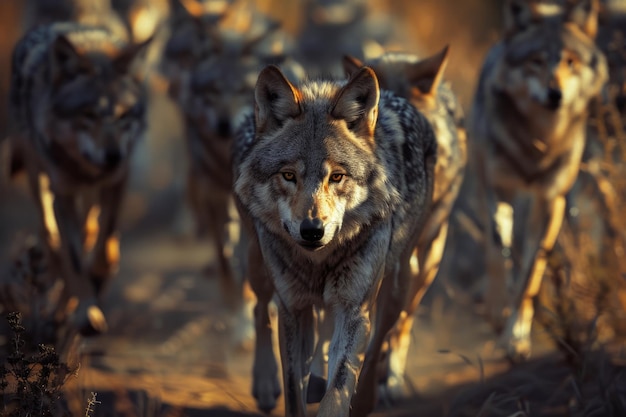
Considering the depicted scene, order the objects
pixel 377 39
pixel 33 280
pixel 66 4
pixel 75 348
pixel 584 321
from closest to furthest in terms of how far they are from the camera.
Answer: pixel 75 348 → pixel 584 321 → pixel 33 280 → pixel 66 4 → pixel 377 39

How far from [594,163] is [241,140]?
10.1ft

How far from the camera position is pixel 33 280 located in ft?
22.1

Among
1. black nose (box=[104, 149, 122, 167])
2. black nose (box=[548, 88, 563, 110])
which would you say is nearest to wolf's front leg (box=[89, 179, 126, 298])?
black nose (box=[104, 149, 122, 167])

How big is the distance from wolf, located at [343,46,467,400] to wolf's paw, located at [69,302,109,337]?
6.26 ft

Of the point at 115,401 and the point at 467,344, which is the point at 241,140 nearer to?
the point at 115,401

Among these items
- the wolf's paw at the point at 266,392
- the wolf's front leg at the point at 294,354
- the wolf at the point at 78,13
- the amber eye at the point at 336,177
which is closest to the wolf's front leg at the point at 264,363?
the wolf's paw at the point at 266,392

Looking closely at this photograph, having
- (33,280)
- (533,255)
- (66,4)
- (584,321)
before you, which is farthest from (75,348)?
(66,4)

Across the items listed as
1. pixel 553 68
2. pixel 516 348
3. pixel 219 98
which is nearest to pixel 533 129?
pixel 553 68

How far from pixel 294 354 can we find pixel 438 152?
162 cm

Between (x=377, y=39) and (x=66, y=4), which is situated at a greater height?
(x=66, y=4)

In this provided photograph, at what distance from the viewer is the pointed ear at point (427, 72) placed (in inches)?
244

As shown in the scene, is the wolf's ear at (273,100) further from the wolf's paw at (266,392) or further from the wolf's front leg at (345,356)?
the wolf's paw at (266,392)

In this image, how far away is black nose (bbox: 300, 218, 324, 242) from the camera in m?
4.36

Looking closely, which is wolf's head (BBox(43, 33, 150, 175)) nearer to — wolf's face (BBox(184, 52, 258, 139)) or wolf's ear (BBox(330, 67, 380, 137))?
wolf's face (BBox(184, 52, 258, 139))
